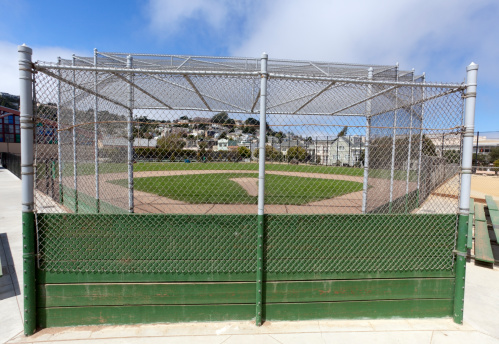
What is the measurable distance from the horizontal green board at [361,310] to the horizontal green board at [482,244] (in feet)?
8.22

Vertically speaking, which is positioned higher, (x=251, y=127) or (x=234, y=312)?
(x=251, y=127)

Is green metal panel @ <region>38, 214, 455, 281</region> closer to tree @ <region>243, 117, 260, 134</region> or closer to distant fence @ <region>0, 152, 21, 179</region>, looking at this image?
tree @ <region>243, 117, 260, 134</region>

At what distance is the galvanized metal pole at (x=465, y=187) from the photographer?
3.02m

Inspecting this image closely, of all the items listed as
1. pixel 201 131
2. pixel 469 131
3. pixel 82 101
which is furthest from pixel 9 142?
pixel 469 131

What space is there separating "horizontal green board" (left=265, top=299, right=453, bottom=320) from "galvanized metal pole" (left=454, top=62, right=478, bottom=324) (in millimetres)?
123

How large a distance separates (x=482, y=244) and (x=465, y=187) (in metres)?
3.01

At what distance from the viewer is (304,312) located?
301 centimetres

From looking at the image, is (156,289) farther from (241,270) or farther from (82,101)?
(82,101)

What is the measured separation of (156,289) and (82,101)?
17.3ft

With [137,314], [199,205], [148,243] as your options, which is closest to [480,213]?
[148,243]

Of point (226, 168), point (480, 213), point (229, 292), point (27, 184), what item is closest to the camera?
point (27, 184)

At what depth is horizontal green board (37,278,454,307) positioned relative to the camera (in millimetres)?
2838

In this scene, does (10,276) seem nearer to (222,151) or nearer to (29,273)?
(29,273)

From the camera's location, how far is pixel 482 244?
5.06 meters
